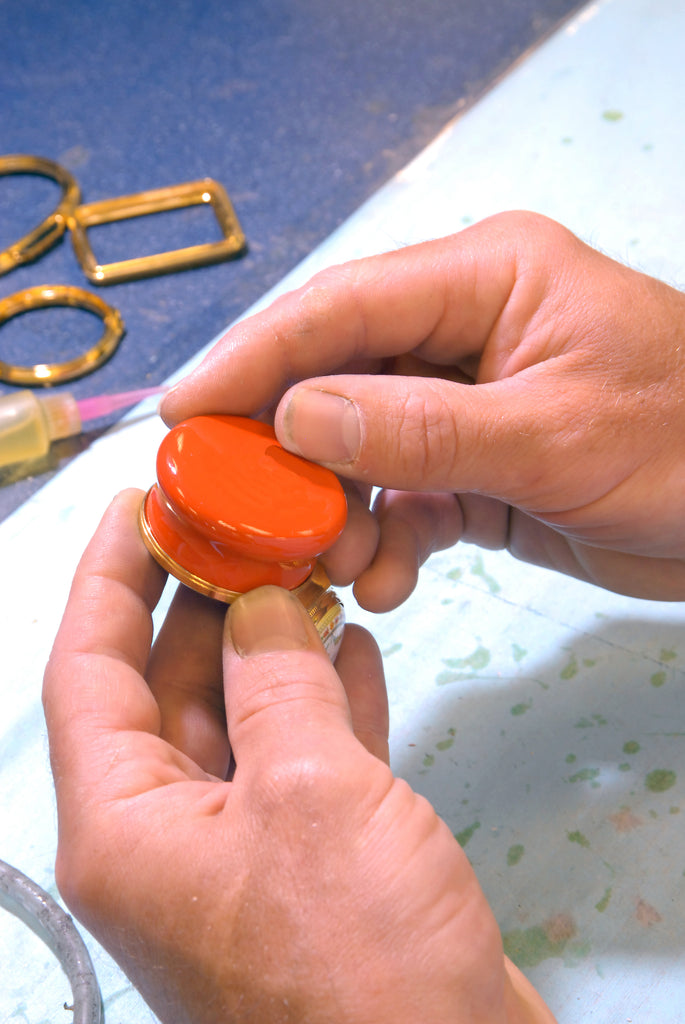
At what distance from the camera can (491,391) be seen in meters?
0.73

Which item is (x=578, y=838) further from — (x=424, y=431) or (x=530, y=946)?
(x=424, y=431)

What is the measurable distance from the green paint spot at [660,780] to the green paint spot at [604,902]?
107 mm

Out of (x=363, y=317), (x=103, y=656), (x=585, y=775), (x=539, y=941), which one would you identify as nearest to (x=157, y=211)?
(x=363, y=317)

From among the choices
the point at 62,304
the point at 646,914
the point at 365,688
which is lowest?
the point at 646,914

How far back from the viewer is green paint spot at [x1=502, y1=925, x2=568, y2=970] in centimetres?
75

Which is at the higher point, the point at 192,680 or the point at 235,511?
the point at 235,511

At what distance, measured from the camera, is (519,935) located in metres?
0.76

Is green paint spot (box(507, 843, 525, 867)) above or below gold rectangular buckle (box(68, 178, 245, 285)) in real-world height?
below

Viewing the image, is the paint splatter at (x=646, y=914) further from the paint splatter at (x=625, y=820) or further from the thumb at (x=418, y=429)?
the thumb at (x=418, y=429)

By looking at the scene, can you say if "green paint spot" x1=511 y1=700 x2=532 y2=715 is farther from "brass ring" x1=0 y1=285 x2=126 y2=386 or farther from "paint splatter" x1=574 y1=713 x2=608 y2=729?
"brass ring" x1=0 y1=285 x2=126 y2=386

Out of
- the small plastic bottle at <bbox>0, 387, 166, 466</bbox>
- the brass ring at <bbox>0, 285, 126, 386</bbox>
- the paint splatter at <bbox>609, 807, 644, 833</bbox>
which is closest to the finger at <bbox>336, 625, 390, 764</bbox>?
the paint splatter at <bbox>609, 807, 644, 833</bbox>

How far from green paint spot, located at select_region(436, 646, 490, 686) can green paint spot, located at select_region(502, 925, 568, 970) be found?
0.24m

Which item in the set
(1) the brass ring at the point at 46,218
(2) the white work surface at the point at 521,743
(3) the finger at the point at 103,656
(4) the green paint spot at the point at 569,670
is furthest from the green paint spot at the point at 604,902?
(1) the brass ring at the point at 46,218

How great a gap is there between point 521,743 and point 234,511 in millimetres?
407
